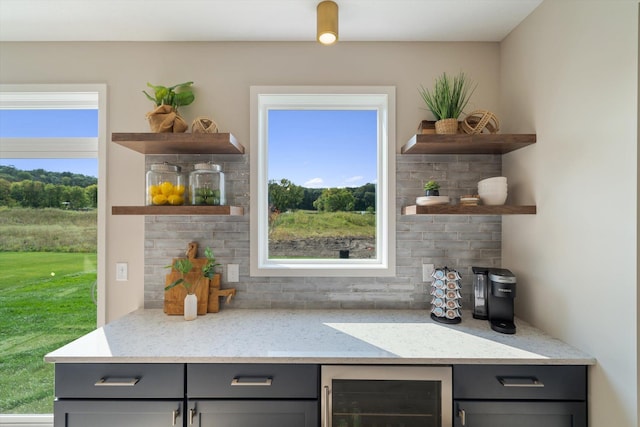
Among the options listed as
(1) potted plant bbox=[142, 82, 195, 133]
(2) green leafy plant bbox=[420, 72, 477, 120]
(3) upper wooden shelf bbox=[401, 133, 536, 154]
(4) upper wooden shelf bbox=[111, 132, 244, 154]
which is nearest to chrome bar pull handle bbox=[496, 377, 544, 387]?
(3) upper wooden shelf bbox=[401, 133, 536, 154]

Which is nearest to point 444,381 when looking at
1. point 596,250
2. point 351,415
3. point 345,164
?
point 351,415

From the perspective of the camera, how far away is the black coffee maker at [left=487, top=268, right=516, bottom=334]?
5.06 ft

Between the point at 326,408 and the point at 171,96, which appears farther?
the point at 171,96

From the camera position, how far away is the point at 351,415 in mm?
1309

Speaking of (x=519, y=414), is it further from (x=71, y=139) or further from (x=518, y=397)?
(x=71, y=139)

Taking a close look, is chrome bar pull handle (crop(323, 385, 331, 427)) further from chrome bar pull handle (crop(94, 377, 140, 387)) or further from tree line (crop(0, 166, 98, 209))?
tree line (crop(0, 166, 98, 209))

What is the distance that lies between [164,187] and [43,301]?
1252 mm

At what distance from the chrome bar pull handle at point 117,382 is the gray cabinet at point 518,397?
1.34 metres

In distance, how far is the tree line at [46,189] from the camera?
1.97 metres

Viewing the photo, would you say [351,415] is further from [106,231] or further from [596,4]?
[596,4]

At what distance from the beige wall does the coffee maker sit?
0.16m

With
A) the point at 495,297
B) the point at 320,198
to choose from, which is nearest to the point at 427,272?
the point at 495,297

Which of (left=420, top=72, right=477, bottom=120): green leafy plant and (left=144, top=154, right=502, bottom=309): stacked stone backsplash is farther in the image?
(left=144, top=154, right=502, bottom=309): stacked stone backsplash

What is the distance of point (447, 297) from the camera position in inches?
66.2
